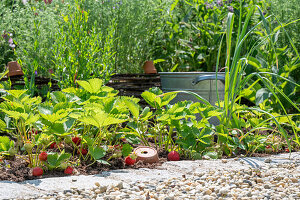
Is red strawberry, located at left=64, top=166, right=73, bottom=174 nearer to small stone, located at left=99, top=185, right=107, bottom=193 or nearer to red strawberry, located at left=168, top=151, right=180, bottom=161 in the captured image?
small stone, located at left=99, top=185, right=107, bottom=193

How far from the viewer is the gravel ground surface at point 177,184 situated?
1482 millimetres

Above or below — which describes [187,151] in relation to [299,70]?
below

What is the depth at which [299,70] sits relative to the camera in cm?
374

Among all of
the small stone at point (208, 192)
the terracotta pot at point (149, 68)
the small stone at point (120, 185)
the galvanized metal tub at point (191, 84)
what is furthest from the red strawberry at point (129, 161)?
the terracotta pot at point (149, 68)

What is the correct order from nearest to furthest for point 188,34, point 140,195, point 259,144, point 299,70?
point 140,195 → point 259,144 → point 299,70 → point 188,34

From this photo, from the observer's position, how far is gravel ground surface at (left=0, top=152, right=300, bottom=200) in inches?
58.4

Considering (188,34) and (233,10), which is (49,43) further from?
(233,10)

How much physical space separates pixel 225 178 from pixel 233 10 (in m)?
2.46

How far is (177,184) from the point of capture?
1660 mm

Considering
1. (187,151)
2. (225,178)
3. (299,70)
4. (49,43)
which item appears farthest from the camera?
(299,70)

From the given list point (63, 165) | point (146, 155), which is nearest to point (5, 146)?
point (63, 165)

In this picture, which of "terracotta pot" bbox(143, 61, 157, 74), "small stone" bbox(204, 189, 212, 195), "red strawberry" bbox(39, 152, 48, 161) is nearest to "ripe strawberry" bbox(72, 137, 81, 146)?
"red strawberry" bbox(39, 152, 48, 161)

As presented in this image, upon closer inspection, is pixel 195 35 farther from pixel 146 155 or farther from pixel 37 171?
pixel 37 171

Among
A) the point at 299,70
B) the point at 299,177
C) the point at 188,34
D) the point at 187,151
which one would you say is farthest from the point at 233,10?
the point at 299,177
